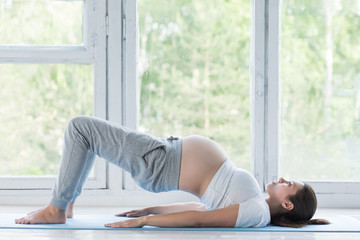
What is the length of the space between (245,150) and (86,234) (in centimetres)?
138

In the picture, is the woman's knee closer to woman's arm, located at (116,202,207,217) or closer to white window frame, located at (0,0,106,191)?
woman's arm, located at (116,202,207,217)

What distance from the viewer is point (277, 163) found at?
3.17m

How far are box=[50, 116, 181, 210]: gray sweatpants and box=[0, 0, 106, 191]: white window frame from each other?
760 mm

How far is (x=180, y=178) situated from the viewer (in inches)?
94.8

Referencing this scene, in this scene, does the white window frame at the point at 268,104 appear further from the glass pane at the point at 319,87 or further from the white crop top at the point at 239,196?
the white crop top at the point at 239,196

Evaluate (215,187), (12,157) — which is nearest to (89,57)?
(12,157)

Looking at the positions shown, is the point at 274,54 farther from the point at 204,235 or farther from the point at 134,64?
the point at 204,235

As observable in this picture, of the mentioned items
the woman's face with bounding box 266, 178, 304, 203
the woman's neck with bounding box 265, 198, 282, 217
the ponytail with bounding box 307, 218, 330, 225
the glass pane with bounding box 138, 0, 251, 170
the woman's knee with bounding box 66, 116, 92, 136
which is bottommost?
the ponytail with bounding box 307, 218, 330, 225

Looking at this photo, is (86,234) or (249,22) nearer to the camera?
(86,234)

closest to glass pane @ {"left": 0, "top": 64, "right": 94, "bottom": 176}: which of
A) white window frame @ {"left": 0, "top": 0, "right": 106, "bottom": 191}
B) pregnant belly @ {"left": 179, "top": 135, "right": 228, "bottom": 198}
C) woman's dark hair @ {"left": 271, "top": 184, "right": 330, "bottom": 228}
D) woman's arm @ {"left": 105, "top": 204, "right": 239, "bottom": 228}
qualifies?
white window frame @ {"left": 0, "top": 0, "right": 106, "bottom": 191}

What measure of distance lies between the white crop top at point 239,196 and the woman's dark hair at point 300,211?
0.23 feet

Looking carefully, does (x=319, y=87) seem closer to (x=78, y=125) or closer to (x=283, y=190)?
(x=283, y=190)

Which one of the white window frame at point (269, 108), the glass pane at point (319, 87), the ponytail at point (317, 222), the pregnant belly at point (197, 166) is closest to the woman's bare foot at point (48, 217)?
the pregnant belly at point (197, 166)

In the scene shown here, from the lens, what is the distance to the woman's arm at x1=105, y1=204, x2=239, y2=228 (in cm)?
223
